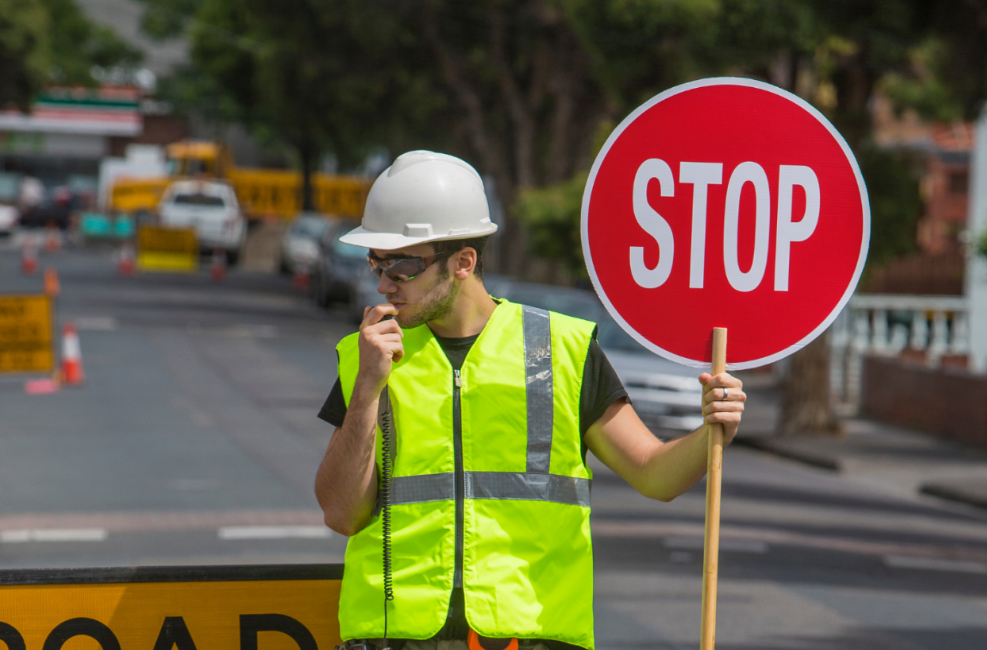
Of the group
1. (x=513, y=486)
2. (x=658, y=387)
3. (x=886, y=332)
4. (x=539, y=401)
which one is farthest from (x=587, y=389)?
(x=886, y=332)

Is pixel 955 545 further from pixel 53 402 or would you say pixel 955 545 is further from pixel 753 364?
pixel 53 402

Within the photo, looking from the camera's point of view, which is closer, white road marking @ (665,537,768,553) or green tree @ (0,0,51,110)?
white road marking @ (665,537,768,553)

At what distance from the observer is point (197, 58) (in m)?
46.4

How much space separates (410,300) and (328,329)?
23.4 meters

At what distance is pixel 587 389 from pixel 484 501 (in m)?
0.34

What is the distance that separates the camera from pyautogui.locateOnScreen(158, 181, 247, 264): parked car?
132ft

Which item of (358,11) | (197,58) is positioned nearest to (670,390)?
(358,11)

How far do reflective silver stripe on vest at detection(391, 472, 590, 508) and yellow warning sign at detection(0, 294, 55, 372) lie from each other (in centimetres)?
1393

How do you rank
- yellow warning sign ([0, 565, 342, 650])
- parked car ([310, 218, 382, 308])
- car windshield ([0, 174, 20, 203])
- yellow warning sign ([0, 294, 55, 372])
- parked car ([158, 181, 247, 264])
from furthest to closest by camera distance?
car windshield ([0, 174, 20, 203]) → parked car ([158, 181, 247, 264]) → parked car ([310, 218, 382, 308]) → yellow warning sign ([0, 294, 55, 372]) → yellow warning sign ([0, 565, 342, 650])

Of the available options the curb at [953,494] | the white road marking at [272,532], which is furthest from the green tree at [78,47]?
the white road marking at [272,532]

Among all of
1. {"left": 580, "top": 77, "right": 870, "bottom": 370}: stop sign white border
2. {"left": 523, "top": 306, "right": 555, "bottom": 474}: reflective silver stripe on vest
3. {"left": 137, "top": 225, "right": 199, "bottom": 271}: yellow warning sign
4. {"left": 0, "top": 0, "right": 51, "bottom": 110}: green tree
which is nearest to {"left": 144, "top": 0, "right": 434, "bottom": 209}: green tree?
{"left": 137, "top": 225, "right": 199, "bottom": 271}: yellow warning sign

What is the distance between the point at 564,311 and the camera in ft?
56.6

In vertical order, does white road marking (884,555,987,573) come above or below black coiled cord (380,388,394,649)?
below

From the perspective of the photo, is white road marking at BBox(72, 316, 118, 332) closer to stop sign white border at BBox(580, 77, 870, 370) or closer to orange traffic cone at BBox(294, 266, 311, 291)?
orange traffic cone at BBox(294, 266, 311, 291)
